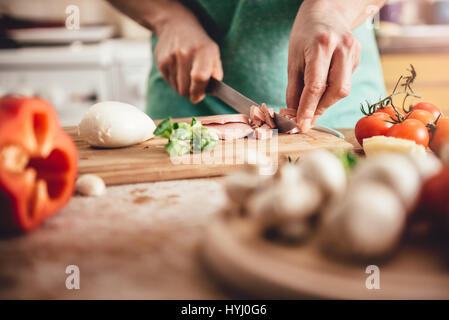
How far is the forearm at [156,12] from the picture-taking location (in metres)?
1.54

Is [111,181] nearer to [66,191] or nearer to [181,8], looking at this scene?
[66,191]

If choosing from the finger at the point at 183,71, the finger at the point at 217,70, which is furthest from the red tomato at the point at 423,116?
the finger at the point at 183,71

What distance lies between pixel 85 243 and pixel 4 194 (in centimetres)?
12

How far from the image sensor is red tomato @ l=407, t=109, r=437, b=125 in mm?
1096

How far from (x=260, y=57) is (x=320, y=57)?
1.45 ft

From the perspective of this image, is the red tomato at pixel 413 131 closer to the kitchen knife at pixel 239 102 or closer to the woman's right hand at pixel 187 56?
the kitchen knife at pixel 239 102

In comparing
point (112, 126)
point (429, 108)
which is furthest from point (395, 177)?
point (429, 108)

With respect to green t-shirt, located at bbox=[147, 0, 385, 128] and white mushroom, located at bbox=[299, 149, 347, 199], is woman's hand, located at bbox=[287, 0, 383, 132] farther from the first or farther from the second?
white mushroom, located at bbox=[299, 149, 347, 199]

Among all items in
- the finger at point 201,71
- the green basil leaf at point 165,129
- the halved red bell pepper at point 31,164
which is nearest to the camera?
the halved red bell pepper at point 31,164

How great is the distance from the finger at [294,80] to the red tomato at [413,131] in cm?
31

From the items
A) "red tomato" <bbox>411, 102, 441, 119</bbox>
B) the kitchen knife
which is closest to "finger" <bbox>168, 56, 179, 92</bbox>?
the kitchen knife
